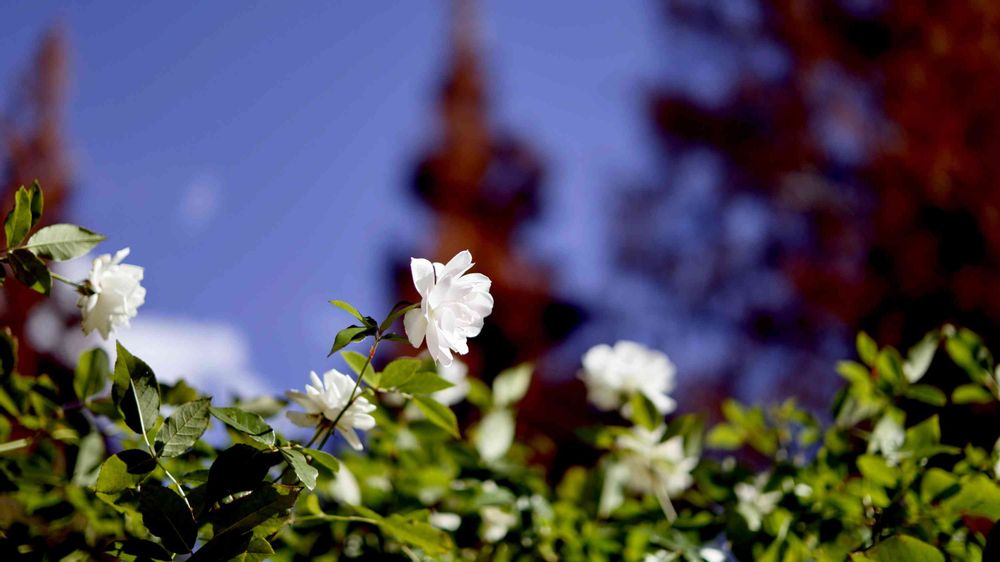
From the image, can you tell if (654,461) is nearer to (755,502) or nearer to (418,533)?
(755,502)

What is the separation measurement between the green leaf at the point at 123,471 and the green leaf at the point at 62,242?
0.55ft

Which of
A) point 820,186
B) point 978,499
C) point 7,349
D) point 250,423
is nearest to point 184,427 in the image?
point 250,423

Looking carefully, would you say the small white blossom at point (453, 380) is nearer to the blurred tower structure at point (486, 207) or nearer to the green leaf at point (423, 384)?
the green leaf at point (423, 384)

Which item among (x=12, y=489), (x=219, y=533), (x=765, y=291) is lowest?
(x=765, y=291)

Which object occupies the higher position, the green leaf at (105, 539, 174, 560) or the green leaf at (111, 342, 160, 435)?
the green leaf at (111, 342, 160, 435)

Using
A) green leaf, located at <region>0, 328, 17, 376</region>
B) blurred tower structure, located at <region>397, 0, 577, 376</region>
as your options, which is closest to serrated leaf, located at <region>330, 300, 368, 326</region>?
green leaf, located at <region>0, 328, 17, 376</region>

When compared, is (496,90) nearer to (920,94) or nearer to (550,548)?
(920,94)

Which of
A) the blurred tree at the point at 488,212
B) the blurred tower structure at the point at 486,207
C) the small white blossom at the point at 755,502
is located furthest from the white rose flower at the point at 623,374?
the blurred tower structure at the point at 486,207

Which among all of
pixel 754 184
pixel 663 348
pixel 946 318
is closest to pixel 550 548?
pixel 946 318

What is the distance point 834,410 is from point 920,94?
13.7 ft

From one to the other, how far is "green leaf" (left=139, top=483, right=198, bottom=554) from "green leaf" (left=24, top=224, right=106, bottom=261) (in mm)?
200

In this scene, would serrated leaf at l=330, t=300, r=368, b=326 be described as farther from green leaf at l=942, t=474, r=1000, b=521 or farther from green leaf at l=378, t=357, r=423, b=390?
green leaf at l=942, t=474, r=1000, b=521

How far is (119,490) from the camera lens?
398mm

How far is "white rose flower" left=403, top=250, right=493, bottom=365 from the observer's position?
435mm
